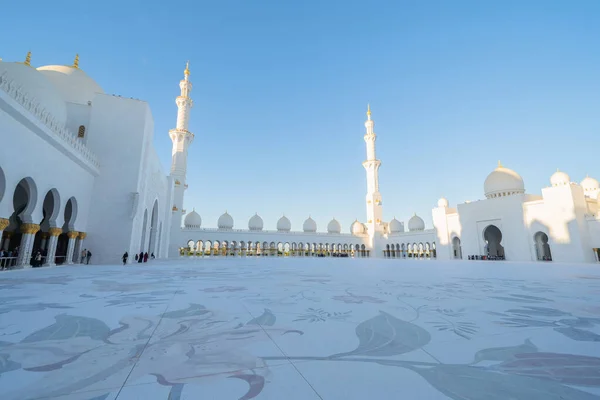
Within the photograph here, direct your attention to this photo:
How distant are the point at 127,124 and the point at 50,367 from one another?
59.3ft

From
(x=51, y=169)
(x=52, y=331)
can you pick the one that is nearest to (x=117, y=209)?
(x=51, y=169)

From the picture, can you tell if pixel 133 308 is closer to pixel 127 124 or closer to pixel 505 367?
pixel 505 367

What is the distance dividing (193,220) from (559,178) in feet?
133

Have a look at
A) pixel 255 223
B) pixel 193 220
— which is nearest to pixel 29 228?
pixel 193 220

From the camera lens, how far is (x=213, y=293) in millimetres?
4594

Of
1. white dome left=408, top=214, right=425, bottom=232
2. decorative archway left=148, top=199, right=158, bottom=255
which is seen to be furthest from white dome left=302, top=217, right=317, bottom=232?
decorative archway left=148, top=199, right=158, bottom=255

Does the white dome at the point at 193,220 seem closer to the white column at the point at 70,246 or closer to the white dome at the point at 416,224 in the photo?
the white column at the point at 70,246

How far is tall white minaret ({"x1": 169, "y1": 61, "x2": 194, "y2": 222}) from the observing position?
1174 inches

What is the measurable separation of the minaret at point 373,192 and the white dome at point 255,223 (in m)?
14.7

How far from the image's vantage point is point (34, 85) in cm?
1375

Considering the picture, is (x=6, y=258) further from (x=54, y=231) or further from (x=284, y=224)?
(x=284, y=224)

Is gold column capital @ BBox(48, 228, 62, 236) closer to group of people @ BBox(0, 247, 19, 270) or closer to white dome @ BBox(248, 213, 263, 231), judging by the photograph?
group of people @ BBox(0, 247, 19, 270)

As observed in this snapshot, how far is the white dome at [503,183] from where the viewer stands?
92.3ft

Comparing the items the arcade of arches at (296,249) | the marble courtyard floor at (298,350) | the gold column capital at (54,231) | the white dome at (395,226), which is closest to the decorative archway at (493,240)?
the arcade of arches at (296,249)
